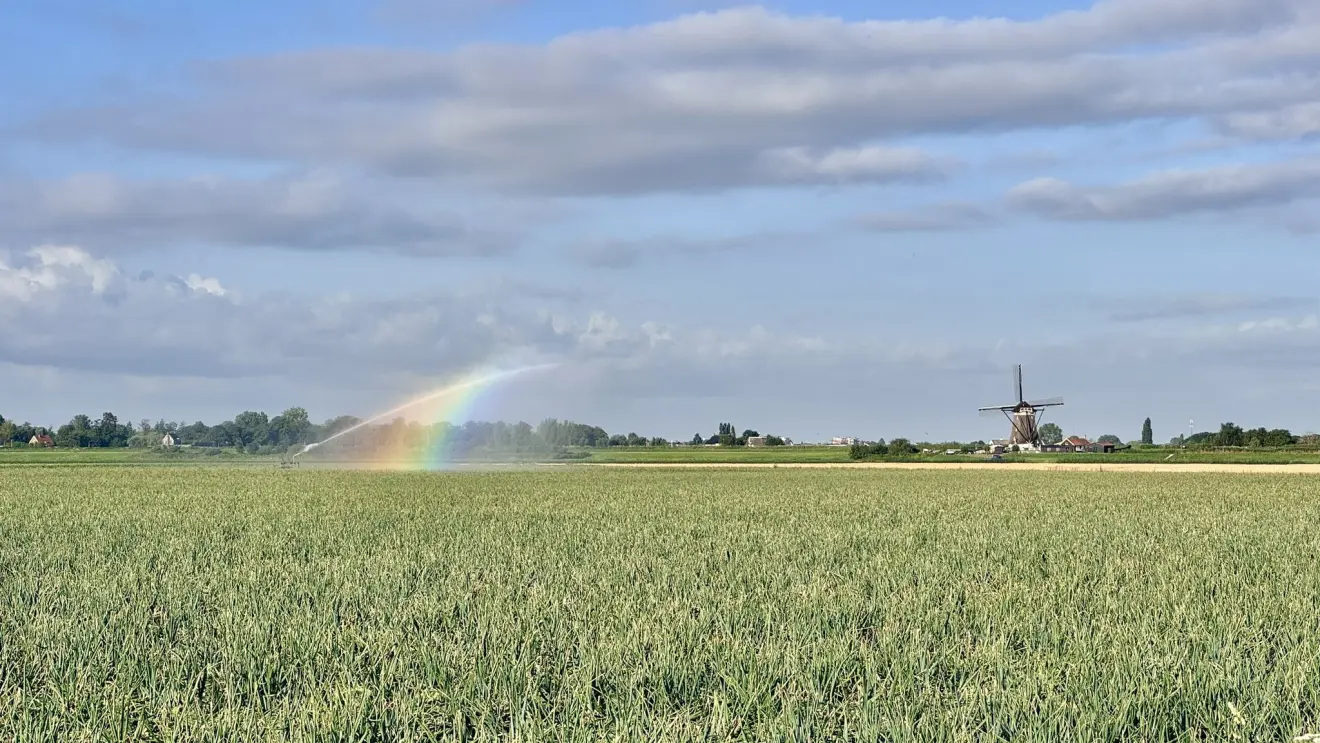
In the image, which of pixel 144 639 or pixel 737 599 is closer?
pixel 144 639

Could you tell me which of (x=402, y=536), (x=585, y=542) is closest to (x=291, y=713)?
(x=585, y=542)

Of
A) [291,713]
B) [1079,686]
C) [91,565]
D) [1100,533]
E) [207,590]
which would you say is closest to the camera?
[291,713]

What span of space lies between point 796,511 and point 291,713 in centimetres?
2741

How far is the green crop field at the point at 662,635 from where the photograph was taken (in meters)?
8.52

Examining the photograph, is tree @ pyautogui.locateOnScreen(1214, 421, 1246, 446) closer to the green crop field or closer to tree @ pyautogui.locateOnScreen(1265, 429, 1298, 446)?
tree @ pyautogui.locateOnScreen(1265, 429, 1298, 446)

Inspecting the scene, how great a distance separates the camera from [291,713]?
8.52 m

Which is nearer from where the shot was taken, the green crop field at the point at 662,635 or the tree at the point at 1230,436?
the green crop field at the point at 662,635

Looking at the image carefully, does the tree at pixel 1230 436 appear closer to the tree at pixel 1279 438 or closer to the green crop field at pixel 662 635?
the tree at pixel 1279 438

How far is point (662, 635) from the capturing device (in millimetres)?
11188

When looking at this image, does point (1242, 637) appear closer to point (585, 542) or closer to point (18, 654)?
point (18, 654)

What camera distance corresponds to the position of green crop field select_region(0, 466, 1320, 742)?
8516 mm

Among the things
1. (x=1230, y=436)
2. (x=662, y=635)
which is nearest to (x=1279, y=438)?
(x=1230, y=436)

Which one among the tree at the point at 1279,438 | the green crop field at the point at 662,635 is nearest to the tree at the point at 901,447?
the tree at the point at 1279,438

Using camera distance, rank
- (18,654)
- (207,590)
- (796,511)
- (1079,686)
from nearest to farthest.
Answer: (1079,686)
(18,654)
(207,590)
(796,511)
